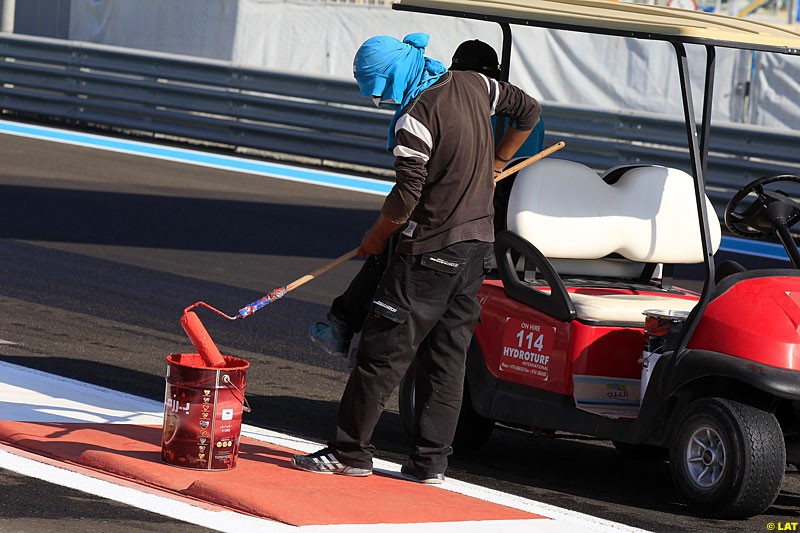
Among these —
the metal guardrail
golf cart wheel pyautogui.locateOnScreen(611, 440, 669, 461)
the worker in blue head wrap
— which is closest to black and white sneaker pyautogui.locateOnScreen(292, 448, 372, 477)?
the worker in blue head wrap

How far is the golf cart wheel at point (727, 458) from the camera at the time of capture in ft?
18.8

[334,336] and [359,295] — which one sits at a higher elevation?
[359,295]

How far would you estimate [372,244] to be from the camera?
20.0 feet

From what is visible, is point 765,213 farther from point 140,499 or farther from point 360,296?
point 140,499

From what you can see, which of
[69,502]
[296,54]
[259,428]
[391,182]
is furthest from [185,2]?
[69,502]

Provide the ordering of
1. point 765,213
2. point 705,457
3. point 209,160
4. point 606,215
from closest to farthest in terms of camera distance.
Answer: point 705,457 < point 765,213 < point 606,215 < point 209,160

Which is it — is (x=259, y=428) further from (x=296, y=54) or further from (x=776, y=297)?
(x=296, y=54)

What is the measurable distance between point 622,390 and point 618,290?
70 cm

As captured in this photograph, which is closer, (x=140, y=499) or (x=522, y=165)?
(x=140, y=499)

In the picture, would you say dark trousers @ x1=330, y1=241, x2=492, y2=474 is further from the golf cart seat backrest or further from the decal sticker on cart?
the golf cart seat backrest

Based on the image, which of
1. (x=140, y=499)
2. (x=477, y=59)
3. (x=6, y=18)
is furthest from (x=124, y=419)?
(x=6, y=18)

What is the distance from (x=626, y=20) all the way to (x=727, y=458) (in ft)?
5.87

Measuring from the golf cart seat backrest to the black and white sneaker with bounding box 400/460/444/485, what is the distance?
3.90 feet

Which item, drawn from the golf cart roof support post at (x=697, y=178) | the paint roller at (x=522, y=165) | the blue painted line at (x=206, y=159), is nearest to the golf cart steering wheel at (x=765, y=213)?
the golf cart roof support post at (x=697, y=178)
